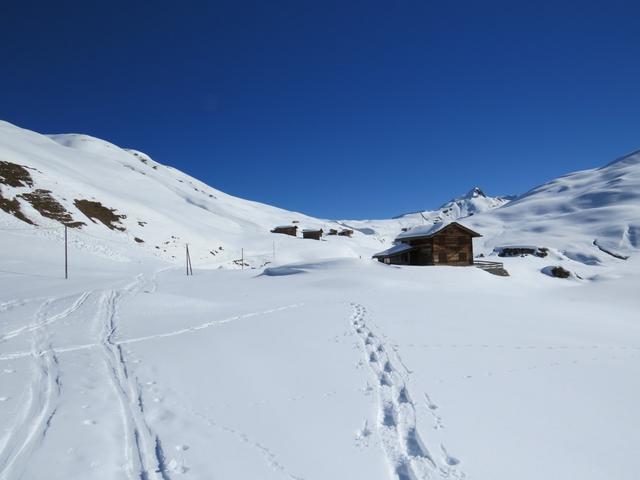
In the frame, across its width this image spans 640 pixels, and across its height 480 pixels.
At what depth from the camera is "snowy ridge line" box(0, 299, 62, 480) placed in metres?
4.58

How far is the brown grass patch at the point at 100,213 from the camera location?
174 feet

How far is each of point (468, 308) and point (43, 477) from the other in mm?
15486

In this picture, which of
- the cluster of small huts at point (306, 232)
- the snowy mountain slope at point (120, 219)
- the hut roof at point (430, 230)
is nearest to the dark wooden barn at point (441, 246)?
the hut roof at point (430, 230)

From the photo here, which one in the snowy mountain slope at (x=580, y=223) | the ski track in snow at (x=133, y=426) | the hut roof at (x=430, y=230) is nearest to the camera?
the ski track in snow at (x=133, y=426)

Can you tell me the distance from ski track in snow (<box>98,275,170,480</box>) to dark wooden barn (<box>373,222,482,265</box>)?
34.3m

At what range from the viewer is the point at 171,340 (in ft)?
34.4

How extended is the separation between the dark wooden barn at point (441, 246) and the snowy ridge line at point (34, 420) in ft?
117

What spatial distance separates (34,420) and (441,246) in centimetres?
3847

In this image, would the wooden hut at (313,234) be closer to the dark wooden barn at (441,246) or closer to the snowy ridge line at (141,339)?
the dark wooden barn at (441,246)

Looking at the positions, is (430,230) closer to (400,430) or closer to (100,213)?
(400,430)

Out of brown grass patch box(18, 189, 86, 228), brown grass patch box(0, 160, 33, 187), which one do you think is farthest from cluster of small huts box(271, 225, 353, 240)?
brown grass patch box(0, 160, 33, 187)

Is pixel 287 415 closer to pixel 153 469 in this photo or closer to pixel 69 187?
pixel 153 469

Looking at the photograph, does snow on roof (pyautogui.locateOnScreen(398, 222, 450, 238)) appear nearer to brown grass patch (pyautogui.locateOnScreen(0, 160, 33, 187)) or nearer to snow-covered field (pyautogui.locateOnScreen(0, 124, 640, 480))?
snow-covered field (pyautogui.locateOnScreen(0, 124, 640, 480))

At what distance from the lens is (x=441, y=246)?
40.4 meters
